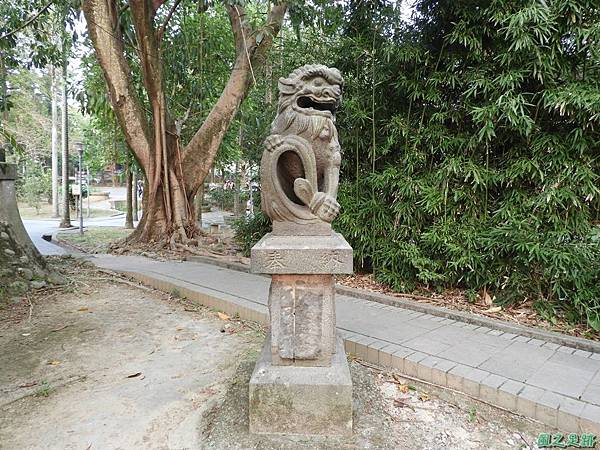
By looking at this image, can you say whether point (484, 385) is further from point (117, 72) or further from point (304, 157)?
point (117, 72)

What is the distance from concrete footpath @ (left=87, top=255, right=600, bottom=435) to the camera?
2.38 metres

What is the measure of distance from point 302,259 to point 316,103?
103cm

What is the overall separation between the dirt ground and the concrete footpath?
0.38 feet

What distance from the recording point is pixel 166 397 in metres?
2.66

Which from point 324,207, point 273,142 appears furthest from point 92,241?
point 324,207

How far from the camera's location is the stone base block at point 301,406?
2.21m

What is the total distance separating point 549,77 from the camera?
3.68m

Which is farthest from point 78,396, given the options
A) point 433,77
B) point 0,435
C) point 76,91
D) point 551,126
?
point 76,91

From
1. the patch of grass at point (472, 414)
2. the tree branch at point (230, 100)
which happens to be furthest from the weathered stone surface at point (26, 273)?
the patch of grass at point (472, 414)

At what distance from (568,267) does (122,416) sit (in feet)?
12.3

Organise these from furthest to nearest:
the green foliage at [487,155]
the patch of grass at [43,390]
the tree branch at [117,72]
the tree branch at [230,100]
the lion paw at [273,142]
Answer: the tree branch at [230,100]
the tree branch at [117,72]
the green foliage at [487,155]
the patch of grass at [43,390]
the lion paw at [273,142]

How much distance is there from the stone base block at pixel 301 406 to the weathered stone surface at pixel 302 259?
24.6 inches

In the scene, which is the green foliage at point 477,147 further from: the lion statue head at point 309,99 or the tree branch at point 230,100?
the tree branch at point 230,100

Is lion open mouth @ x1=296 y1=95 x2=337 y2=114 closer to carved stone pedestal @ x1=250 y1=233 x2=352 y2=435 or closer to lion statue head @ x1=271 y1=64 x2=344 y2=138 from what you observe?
lion statue head @ x1=271 y1=64 x2=344 y2=138
